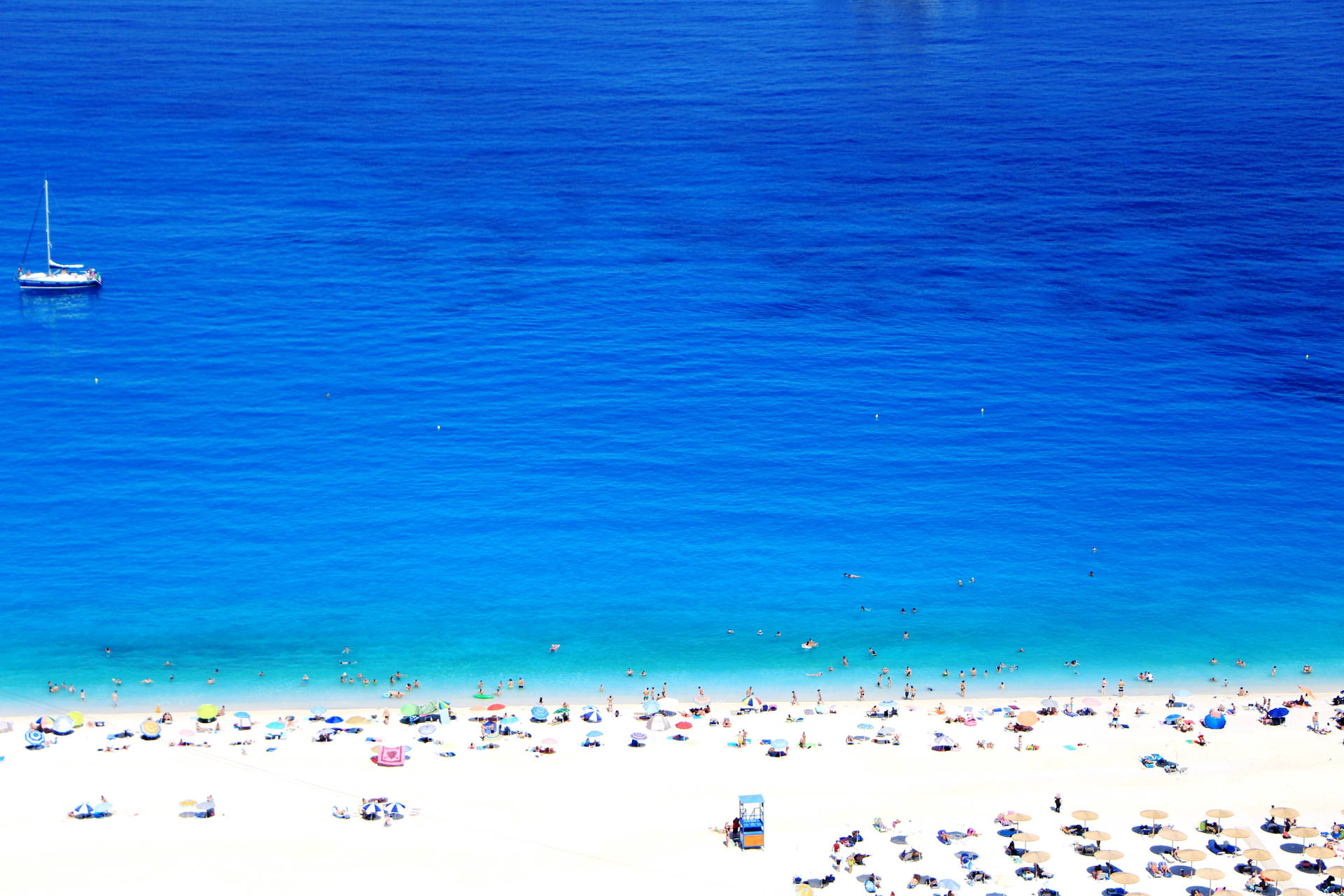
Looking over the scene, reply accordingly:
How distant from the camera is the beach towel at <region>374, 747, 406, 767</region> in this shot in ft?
192

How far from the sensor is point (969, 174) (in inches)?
5089

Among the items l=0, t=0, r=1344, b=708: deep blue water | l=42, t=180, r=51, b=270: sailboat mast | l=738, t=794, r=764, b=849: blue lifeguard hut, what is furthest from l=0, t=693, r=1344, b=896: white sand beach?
l=42, t=180, r=51, b=270: sailboat mast

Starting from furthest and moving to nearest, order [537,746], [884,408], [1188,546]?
[884,408], [1188,546], [537,746]

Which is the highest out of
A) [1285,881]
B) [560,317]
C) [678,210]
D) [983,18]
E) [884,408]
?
[983,18]

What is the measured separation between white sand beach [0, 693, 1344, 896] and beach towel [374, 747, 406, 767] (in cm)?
30

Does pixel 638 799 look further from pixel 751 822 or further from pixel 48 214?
pixel 48 214

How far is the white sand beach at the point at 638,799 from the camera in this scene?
51250 mm

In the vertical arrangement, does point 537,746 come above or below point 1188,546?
below

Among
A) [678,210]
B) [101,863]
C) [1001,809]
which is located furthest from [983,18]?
[101,863]

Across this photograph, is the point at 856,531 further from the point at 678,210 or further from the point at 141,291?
the point at 141,291

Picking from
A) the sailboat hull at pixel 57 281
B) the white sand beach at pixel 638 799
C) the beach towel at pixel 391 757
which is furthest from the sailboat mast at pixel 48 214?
the beach towel at pixel 391 757

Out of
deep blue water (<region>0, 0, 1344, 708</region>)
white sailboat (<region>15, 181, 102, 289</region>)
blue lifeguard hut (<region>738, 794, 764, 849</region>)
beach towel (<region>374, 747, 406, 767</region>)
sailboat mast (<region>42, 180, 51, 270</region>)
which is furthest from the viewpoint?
sailboat mast (<region>42, 180, 51, 270</region>)

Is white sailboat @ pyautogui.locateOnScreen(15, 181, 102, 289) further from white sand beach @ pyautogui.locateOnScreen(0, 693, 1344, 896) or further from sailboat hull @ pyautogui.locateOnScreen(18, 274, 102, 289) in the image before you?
white sand beach @ pyautogui.locateOnScreen(0, 693, 1344, 896)

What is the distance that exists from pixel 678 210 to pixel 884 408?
35.0 meters
